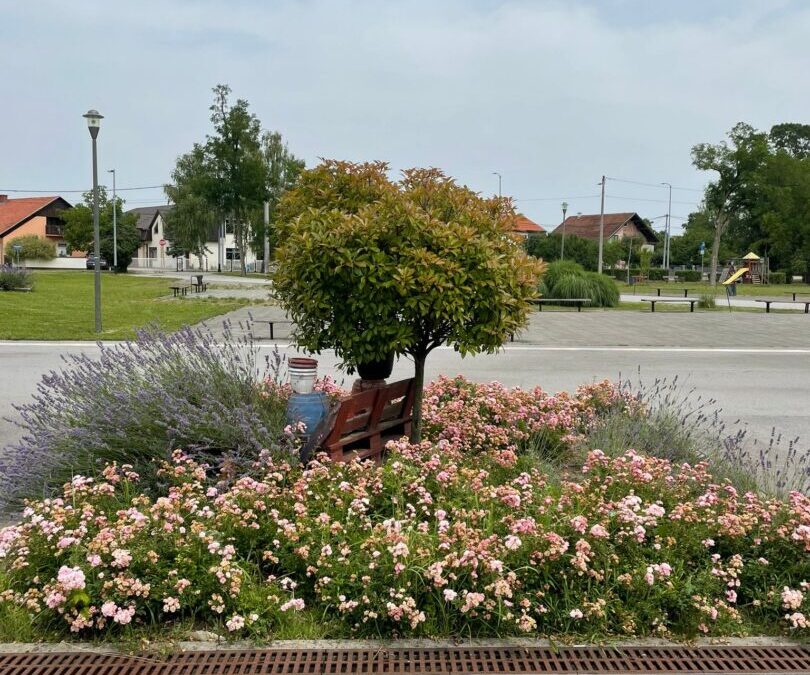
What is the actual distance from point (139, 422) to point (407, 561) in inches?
83.9

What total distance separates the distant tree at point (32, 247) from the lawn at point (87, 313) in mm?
44875

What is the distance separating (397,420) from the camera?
5.38 metres

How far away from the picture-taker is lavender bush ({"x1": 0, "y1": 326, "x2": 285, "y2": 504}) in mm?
4359

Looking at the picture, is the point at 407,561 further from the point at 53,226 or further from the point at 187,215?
the point at 53,226

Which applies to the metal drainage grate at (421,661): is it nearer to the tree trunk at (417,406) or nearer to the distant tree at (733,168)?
the tree trunk at (417,406)

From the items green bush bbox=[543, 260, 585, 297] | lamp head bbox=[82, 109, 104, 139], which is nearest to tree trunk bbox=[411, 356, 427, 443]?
lamp head bbox=[82, 109, 104, 139]

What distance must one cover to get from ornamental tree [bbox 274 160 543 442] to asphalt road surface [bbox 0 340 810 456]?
135 inches

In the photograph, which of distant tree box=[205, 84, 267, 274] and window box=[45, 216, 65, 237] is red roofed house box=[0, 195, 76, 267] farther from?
distant tree box=[205, 84, 267, 274]

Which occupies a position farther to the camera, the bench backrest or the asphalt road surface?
the asphalt road surface

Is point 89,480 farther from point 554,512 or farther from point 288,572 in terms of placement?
point 554,512

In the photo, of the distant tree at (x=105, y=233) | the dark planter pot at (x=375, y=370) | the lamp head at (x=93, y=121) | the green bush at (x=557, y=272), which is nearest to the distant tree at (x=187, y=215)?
the distant tree at (x=105, y=233)

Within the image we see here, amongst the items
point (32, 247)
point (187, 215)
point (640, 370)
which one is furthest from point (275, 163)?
point (640, 370)

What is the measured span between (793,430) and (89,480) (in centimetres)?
634

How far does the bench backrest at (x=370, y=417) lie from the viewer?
451cm
